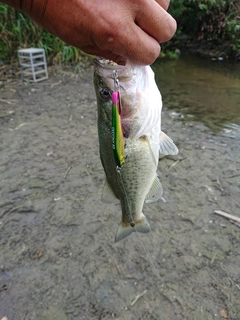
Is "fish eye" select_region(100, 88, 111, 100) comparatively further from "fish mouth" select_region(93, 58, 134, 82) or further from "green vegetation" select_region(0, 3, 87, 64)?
"green vegetation" select_region(0, 3, 87, 64)

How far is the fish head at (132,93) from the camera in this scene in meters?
1.33

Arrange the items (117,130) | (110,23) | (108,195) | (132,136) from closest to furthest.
Answer: (110,23), (117,130), (132,136), (108,195)

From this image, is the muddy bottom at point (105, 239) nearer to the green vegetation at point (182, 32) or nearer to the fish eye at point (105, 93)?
the fish eye at point (105, 93)

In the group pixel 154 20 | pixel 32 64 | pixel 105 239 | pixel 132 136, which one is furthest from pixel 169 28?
pixel 32 64

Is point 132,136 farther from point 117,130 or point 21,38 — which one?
point 21,38

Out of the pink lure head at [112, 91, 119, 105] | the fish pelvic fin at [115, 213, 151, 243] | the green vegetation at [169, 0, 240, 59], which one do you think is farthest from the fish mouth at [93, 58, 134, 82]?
the green vegetation at [169, 0, 240, 59]

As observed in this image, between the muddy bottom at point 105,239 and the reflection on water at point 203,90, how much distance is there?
2.73 ft

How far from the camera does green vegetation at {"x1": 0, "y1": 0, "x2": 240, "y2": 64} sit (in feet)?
22.8

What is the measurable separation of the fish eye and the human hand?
0.30 meters

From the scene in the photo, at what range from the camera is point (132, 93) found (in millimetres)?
1416

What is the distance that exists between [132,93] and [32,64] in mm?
5332

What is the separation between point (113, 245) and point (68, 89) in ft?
14.0

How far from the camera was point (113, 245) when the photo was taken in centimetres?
252

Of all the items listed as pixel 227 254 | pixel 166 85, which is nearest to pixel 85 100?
pixel 166 85
